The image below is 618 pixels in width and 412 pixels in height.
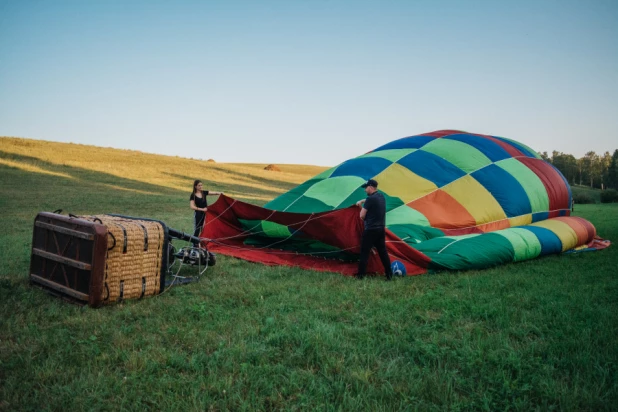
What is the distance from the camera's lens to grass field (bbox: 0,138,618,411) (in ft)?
8.57

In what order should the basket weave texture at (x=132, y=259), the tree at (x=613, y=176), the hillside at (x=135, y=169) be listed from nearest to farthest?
the basket weave texture at (x=132, y=259) → the hillside at (x=135, y=169) → the tree at (x=613, y=176)

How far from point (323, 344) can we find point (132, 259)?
7.91 feet

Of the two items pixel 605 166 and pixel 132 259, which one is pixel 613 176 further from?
pixel 132 259

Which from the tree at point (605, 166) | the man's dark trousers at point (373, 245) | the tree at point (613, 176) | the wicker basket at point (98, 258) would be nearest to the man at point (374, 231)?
the man's dark trousers at point (373, 245)

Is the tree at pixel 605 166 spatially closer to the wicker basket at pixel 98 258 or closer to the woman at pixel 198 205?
the woman at pixel 198 205

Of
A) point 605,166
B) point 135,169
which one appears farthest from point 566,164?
point 135,169

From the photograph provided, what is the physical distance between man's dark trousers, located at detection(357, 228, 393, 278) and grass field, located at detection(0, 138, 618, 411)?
0.85ft

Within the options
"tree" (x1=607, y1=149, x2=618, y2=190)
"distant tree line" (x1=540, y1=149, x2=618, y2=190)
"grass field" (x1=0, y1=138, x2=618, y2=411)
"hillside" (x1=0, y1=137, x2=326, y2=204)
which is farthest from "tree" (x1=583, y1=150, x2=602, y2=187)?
"grass field" (x1=0, y1=138, x2=618, y2=411)

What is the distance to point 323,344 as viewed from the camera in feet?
10.9

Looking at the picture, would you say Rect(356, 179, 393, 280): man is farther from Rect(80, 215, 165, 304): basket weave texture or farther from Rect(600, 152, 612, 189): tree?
Rect(600, 152, 612, 189): tree

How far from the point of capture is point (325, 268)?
623 centimetres

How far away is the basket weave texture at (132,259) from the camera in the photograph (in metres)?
4.37

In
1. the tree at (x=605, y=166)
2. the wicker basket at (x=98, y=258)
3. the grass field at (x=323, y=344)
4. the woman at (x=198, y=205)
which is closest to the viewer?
the grass field at (x=323, y=344)

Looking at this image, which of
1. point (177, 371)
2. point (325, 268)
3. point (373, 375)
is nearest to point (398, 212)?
point (325, 268)
